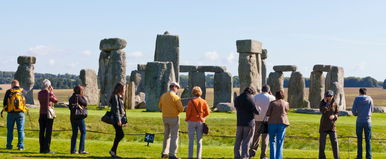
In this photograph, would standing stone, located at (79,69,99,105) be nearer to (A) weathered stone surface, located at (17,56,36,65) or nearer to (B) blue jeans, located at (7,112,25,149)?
(A) weathered stone surface, located at (17,56,36,65)

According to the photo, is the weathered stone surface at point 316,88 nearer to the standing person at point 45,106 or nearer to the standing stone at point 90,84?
the standing stone at point 90,84

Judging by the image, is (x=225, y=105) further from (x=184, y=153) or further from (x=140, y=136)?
(x=184, y=153)

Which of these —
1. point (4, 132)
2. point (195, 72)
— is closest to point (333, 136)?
point (4, 132)

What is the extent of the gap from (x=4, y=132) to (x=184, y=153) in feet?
27.9

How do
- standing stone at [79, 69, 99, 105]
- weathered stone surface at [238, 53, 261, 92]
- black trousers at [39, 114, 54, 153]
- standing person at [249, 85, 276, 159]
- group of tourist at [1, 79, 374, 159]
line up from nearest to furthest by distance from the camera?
1. group of tourist at [1, 79, 374, 159]
2. standing person at [249, 85, 276, 159]
3. black trousers at [39, 114, 54, 153]
4. weathered stone surface at [238, 53, 261, 92]
5. standing stone at [79, 69, 99, 105]

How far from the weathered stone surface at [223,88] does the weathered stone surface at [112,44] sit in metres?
7.36

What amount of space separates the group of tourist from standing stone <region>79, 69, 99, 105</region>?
22633mm

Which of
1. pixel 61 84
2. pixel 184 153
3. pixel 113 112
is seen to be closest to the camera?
pixel 113 112

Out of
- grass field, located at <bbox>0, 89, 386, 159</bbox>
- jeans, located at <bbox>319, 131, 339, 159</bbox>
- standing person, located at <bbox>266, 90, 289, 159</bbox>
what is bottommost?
grass field, located at <bbox>0, 89, 386, 159</bbox>

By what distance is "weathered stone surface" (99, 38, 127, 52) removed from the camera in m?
34.0

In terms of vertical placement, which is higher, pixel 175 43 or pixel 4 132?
pixel 175 43

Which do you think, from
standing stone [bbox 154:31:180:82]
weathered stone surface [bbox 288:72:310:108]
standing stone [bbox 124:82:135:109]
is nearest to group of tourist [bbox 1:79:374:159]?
standing stone [bbox 124:82:135:109]

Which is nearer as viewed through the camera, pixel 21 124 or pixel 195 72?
pixel 21 124

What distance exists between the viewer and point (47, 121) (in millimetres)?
15336
